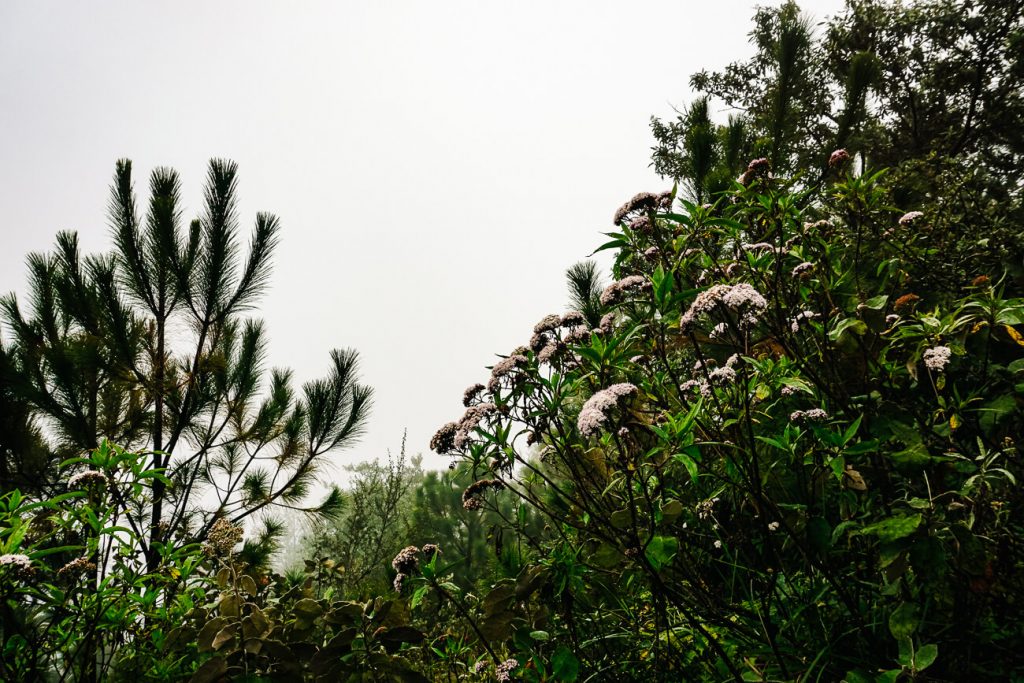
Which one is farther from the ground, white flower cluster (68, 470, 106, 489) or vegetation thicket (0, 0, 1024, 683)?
white flower cluster (68, 470, 106, 489)

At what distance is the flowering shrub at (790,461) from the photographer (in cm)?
131

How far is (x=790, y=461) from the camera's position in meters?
1.58

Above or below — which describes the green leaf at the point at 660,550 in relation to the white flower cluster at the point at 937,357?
below

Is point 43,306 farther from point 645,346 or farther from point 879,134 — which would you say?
point 879,134

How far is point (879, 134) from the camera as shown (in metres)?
10.2

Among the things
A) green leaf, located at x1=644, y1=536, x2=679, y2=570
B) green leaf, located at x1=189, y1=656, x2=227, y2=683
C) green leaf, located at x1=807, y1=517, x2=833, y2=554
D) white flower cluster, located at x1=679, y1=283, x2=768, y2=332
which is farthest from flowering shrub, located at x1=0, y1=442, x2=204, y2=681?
green leaf, located at x1=807, y1=517, x2=833, y2=554

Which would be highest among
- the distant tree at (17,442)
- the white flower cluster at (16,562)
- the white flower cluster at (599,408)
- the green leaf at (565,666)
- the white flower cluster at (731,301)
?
the distant tree at (17,442)

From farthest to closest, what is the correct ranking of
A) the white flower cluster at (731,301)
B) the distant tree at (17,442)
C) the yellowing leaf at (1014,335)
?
the distant tree at (17,442) → the yellowing leaf at (1014,335) → the white flower cluster at (731,301)

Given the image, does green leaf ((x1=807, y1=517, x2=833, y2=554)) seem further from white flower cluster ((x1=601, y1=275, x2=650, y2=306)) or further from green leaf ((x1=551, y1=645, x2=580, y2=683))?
white flower cluster ((x1=601, y1=275, x2=650, y2=306))

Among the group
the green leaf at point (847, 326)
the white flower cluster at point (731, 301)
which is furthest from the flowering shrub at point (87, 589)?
the green leaf at point (847, 326)

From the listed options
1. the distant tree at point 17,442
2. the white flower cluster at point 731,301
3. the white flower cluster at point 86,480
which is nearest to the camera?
the white flower cluster at point 731,301

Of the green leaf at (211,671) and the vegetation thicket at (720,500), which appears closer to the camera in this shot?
the vegetation thicket at (720,500)

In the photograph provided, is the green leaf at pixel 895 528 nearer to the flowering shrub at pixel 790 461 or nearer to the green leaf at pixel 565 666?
the flowering shrub at pixel 790 461

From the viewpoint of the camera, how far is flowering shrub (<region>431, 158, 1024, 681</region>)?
1.31 metres
